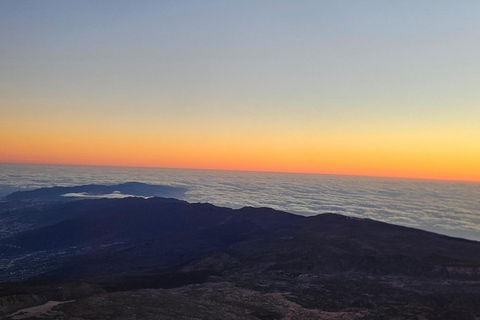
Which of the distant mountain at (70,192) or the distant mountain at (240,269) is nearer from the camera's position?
the distant mountain at (240,269)

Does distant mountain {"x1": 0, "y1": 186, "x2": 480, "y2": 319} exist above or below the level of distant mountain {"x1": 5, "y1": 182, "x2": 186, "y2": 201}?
above

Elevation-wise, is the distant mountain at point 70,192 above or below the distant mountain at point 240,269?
below

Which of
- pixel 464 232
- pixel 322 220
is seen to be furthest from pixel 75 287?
pixel 464 232

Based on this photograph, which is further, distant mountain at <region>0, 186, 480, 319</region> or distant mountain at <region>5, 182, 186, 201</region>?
distant mountain at <region>5, 182, 186, 201</region>

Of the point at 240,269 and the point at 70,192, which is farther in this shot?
the point at 70,192

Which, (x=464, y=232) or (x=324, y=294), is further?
(x=464, y=232)

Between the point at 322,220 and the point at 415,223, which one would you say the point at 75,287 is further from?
the point at 415,223

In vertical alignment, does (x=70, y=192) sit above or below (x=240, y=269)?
below

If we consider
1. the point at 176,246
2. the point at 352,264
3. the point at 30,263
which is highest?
the point at 352,264
